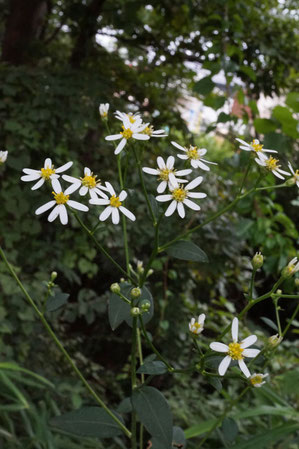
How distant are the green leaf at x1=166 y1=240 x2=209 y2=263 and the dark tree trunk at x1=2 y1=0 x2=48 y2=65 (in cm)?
140

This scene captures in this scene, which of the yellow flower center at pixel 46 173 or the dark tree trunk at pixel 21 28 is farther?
the dark tree trunk at pixel 21 28

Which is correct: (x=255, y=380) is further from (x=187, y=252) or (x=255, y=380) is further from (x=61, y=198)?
(x=61, y=198)

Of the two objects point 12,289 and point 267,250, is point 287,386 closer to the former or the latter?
point 267,250

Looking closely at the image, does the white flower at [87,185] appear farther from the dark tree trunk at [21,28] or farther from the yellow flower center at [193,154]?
the dark tree trunk at [21,28]

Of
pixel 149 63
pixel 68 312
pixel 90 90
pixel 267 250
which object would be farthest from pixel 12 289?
pixel 149 63

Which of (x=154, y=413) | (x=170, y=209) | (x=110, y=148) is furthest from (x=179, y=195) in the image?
(x=110, y=148)

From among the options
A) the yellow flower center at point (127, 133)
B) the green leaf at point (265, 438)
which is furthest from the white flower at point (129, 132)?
the green leaf at point (265, 438)

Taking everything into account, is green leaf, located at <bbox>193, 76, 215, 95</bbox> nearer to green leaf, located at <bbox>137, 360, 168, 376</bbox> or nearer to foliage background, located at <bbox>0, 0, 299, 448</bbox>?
foliage background, located at <bbox>0, 0, 299, 448</bbox>

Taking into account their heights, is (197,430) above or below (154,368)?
below

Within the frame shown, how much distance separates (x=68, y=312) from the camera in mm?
1708

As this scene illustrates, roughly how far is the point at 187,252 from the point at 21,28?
1.53m

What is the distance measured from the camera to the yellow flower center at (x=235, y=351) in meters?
0.55

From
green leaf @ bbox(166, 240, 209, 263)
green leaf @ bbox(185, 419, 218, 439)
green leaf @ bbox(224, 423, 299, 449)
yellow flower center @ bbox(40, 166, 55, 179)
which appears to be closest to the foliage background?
green leaf @ bbox(185, 419, 218, 439)

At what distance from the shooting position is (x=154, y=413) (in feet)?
1.90
